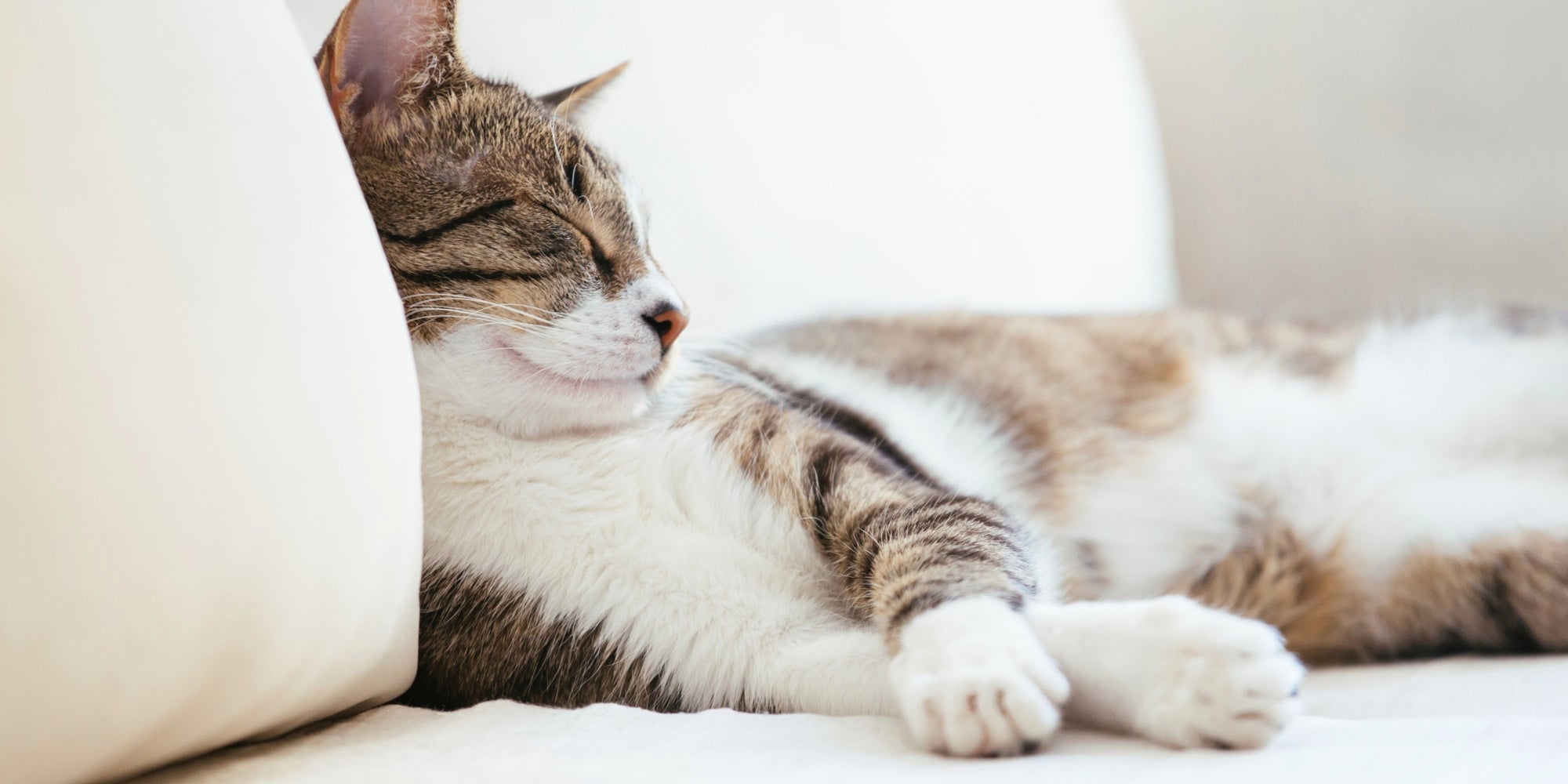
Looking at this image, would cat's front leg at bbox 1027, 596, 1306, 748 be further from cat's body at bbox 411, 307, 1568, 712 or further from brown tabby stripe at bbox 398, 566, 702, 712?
brown tabby stripe at bbox 398, 566, 702, 712

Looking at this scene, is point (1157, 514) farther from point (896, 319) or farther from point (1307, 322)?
point (1307, 322)

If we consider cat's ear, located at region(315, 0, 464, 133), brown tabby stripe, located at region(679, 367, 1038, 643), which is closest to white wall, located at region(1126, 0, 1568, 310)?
brown tabby stripe, located at region(679, 367, 1038, 643)

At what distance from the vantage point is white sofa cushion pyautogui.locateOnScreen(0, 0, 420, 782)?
1.46 feet

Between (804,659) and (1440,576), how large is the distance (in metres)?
0.68

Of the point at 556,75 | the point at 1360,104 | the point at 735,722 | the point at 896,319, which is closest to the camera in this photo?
the point at 735,722

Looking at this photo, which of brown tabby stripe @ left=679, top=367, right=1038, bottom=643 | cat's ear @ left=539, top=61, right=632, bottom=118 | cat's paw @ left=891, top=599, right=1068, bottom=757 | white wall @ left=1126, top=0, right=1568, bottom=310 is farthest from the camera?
white wall @ left=1126, top=0, right=1568, bottom=310

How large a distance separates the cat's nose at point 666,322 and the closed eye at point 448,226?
0.13 m

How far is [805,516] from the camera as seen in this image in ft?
2.82

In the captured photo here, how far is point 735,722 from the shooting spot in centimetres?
61

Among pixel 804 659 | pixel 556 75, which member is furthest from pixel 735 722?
pixel 556 75

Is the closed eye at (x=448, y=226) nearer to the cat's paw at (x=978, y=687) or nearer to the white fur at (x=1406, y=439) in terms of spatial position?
Result: the cat's paw at (x=978, y=687)

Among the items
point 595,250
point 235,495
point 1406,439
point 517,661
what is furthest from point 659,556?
point 1406,439

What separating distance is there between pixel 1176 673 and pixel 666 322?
429 millimetres

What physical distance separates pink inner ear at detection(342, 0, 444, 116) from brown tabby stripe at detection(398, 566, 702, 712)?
0.36 meters
